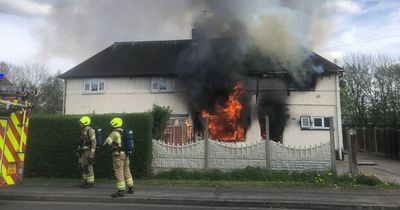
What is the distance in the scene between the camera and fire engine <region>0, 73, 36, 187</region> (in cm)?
765

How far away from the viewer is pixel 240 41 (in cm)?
2041

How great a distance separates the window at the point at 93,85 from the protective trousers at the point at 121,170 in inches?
617

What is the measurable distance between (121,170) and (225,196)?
2.35m

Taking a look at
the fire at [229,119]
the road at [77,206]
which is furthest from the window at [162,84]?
the road at [77,206]

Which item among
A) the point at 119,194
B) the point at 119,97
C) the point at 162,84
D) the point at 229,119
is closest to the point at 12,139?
the point at 119,194

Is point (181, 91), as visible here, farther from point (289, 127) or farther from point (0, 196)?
point (0, 196)

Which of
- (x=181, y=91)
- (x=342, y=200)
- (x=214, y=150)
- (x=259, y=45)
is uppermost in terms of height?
(x=259, y=45)

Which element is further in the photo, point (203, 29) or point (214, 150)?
point (203, 29)

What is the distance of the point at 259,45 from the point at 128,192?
1279 centimetres

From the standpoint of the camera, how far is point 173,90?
75.2ft

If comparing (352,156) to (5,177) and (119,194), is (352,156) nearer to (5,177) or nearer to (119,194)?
(119,194)

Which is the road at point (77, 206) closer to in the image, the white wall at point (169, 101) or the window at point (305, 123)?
the white wall at point (169, 101)

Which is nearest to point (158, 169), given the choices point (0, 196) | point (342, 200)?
point (0, 196)

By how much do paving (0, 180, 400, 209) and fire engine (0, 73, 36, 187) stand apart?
1.29m
